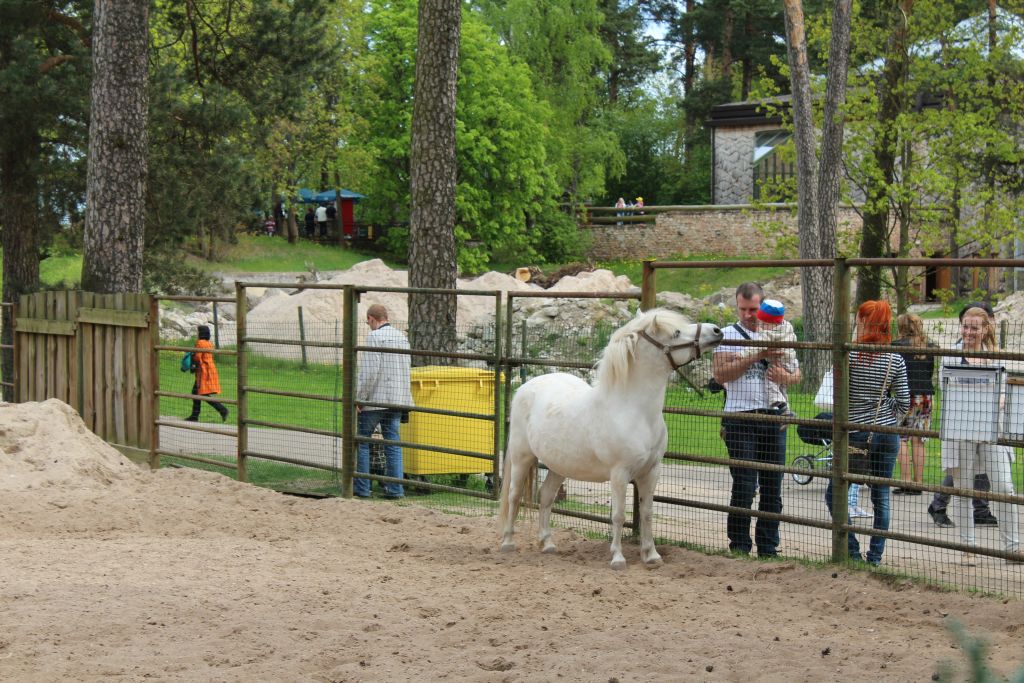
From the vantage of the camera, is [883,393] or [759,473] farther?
[759,473]

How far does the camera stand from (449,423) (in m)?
10.1

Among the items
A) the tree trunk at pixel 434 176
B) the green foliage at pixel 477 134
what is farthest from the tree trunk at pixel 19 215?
the green foliage at pixel 477 134

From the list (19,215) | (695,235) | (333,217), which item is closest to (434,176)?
(19,215)

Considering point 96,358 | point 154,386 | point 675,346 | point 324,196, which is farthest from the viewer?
point 324,196

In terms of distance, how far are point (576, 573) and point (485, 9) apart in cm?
4584

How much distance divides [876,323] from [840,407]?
2.01 feet

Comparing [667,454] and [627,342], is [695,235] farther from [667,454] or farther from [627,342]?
[627,342]

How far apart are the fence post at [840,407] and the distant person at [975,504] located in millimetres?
589

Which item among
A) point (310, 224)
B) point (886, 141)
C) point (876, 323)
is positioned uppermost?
point (310, 224)

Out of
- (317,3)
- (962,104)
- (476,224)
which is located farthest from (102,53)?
(476,224)

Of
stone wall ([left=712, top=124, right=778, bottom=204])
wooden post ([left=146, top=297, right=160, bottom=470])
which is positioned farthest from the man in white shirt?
stone wall ([left=712, top=124, right=778, bottom=204])

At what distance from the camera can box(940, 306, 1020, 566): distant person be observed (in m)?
6.94

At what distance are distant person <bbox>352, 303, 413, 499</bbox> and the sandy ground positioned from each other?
1.05 metres

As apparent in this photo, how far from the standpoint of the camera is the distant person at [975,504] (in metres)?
7.28
